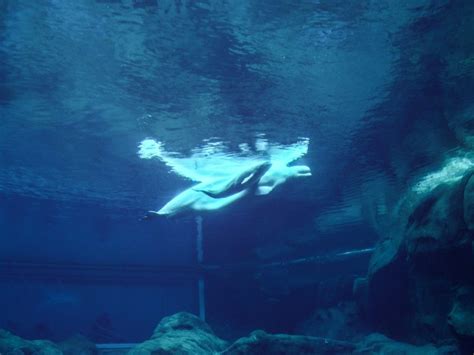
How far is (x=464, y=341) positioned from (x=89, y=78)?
9.54 meters

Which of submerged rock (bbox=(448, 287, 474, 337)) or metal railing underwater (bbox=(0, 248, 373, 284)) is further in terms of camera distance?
metal railing underwater (bbox=(0, 248, 373, 284))

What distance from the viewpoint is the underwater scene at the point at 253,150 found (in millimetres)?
7309

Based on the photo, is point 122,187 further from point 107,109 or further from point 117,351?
point 117,351

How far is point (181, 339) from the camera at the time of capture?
978 cm

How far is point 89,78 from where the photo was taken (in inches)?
341

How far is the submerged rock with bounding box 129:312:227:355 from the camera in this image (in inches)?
350

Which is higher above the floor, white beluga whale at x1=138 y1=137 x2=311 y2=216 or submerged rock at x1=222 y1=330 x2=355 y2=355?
white beluga whale at x1=138 y1=137 x2=311 y2=216

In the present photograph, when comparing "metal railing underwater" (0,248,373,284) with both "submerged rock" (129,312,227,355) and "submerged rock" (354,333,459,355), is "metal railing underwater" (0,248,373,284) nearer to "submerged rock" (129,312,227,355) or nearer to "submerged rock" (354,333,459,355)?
"submerged rock" (129,312,227,355)

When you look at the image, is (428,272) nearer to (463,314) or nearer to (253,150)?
(463,314)

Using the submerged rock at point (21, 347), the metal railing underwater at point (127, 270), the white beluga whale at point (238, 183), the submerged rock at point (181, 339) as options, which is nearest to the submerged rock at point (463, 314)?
the white beluga whale at point (238, 183)

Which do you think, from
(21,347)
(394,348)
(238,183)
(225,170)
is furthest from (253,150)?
(21,347)

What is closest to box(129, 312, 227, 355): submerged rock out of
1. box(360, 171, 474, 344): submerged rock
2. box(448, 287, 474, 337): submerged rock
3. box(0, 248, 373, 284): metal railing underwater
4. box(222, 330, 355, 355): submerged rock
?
box(222, 330, 355, 355): submerged rock

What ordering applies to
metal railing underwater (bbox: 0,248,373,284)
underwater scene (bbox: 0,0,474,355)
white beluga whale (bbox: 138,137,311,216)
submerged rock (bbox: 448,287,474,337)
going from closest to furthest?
submerged rock (bbox: 448,287,474,337)
underwater scene (bbox: 0,0,474,355)
white beluga whale (bbox: 138,137,311,216)
metal railing underwater (bbox: 0,248,373,284)

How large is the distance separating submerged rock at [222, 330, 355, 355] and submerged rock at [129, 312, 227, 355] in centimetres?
109
